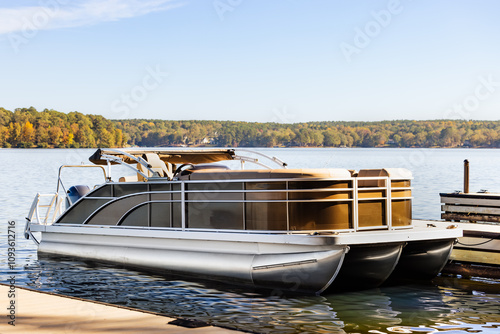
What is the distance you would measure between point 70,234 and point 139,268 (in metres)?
2.26

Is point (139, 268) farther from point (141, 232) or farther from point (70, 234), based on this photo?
point (70, 234)

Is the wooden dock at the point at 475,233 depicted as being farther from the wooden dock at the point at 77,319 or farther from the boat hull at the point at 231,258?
the wooden dock at the point at 77,319

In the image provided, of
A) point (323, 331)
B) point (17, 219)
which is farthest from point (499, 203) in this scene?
point (17, 219)

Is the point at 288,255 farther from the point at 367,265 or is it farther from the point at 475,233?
the point at 475,233

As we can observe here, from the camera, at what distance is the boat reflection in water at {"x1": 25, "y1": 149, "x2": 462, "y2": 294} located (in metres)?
9.80

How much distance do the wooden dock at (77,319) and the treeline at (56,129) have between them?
52.5 m

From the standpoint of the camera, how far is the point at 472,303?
33.2 feet

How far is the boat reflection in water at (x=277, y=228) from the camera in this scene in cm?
980

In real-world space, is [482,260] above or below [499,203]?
below

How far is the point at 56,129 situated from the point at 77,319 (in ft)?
236

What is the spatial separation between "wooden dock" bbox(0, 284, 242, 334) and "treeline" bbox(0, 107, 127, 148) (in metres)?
52.5

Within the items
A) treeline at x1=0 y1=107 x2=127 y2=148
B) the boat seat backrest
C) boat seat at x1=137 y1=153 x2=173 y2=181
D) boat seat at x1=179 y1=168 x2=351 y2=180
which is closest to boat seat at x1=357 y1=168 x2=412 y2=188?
the boat seat backrest

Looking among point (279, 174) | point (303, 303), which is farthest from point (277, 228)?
point (303, 303)

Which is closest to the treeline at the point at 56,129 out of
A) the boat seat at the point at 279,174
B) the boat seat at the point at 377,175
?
the boat seat at the point at 279,174
